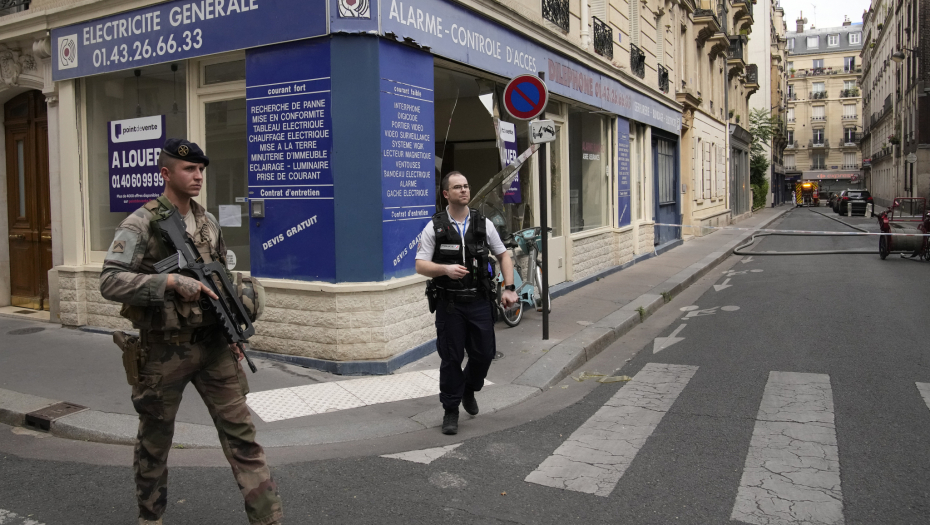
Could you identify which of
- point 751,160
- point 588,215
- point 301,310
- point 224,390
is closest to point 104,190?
point 301,310

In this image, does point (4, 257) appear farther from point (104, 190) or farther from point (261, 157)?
point (261, 157)

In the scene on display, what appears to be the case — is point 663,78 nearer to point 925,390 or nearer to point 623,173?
point 623,173

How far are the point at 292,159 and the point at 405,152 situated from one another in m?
1.09

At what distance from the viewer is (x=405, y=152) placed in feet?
23.6

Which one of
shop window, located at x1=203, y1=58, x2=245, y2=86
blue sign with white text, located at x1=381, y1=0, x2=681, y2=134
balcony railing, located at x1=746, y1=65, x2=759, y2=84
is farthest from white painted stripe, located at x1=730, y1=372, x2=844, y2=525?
balcony railing, located at x1=746, y1=65, x2=759, y2=84

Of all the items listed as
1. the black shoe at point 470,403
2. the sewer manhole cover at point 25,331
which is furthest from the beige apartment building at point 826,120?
the black shoe at point 470,403

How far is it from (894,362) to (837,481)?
3402 millimetres

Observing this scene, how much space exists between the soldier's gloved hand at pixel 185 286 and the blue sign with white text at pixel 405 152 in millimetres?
3674

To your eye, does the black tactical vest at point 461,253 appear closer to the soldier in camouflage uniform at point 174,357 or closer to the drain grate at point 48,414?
the soldier in camouflage uniform at point 174,357

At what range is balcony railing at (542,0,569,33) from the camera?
1120 cm

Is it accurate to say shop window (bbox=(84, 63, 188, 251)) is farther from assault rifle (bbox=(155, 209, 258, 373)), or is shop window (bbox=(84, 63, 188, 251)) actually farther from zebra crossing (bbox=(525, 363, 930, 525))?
zebra crossing (bbox=(525, 363, 930, 525))

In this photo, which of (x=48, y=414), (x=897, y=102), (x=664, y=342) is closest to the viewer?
(x=48, y=414)

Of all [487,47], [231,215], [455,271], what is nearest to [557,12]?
[487,47]

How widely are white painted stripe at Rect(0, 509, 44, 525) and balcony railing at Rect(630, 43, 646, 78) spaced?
48.5 ft
